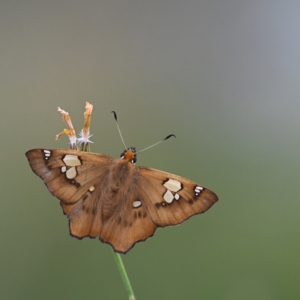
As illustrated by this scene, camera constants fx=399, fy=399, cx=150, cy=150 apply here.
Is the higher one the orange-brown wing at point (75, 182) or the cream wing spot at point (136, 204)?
the orange-brown wing at point (75, 182)

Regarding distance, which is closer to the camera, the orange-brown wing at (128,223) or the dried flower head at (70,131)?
the orange-brown wing at (128,223)

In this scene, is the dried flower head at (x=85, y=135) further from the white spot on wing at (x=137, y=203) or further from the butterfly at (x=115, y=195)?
the white spot on wing at (x=137, y=203)

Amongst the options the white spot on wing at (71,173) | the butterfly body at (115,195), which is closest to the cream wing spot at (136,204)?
the butterfly body at (115,195)

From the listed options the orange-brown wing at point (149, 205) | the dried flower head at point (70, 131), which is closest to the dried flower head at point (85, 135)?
the dried flower head at point (70, 131)

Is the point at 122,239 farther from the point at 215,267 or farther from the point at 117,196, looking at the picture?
the point at 215,267

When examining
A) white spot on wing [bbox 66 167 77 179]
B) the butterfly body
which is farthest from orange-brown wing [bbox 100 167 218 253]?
white spot on wing [bbox 66 167 77 179]

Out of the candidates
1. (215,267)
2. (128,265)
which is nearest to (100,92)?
(128,265)

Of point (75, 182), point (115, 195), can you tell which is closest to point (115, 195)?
point (115, 195)

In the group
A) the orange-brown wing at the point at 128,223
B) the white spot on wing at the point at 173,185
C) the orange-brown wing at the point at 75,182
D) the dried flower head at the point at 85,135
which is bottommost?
the orange-brown wing at the point at 128,223

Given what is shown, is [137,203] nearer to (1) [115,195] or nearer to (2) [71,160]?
(1) [115,195]
